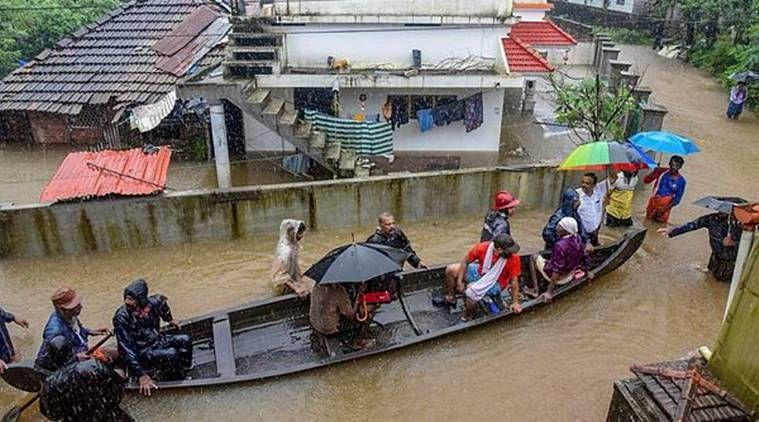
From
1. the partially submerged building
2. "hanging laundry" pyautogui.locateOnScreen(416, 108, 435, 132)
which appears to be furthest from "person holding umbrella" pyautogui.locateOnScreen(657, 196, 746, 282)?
the partially submerged building

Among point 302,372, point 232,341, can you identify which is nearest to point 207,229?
point 232,341

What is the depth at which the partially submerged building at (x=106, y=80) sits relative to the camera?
14.8 metres

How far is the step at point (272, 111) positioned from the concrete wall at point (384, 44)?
159 centimetres

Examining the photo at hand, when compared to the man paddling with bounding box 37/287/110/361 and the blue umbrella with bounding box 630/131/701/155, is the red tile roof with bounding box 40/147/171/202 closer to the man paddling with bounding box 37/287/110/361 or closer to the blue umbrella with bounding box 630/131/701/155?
the man paddling with bounding box 37/287/110/361

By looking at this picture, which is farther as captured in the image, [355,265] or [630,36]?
[630,36]

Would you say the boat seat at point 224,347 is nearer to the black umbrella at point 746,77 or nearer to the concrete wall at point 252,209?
the concrete wall at point 252,209

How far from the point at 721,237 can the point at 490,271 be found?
4.15 m

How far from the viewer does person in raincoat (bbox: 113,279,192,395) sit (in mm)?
6379

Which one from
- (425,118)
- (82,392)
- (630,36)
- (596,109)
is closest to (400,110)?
(425,118)

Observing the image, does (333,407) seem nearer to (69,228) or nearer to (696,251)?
(69,228)

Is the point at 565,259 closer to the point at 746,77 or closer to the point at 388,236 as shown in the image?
the point at 388,236

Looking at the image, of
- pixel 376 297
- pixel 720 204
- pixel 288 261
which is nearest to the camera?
pixel 376 297

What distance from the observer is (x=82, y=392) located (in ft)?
17.4

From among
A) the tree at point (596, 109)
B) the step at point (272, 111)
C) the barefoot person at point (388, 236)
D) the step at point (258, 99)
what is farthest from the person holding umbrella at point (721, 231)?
→ the step at point (258, 99)
